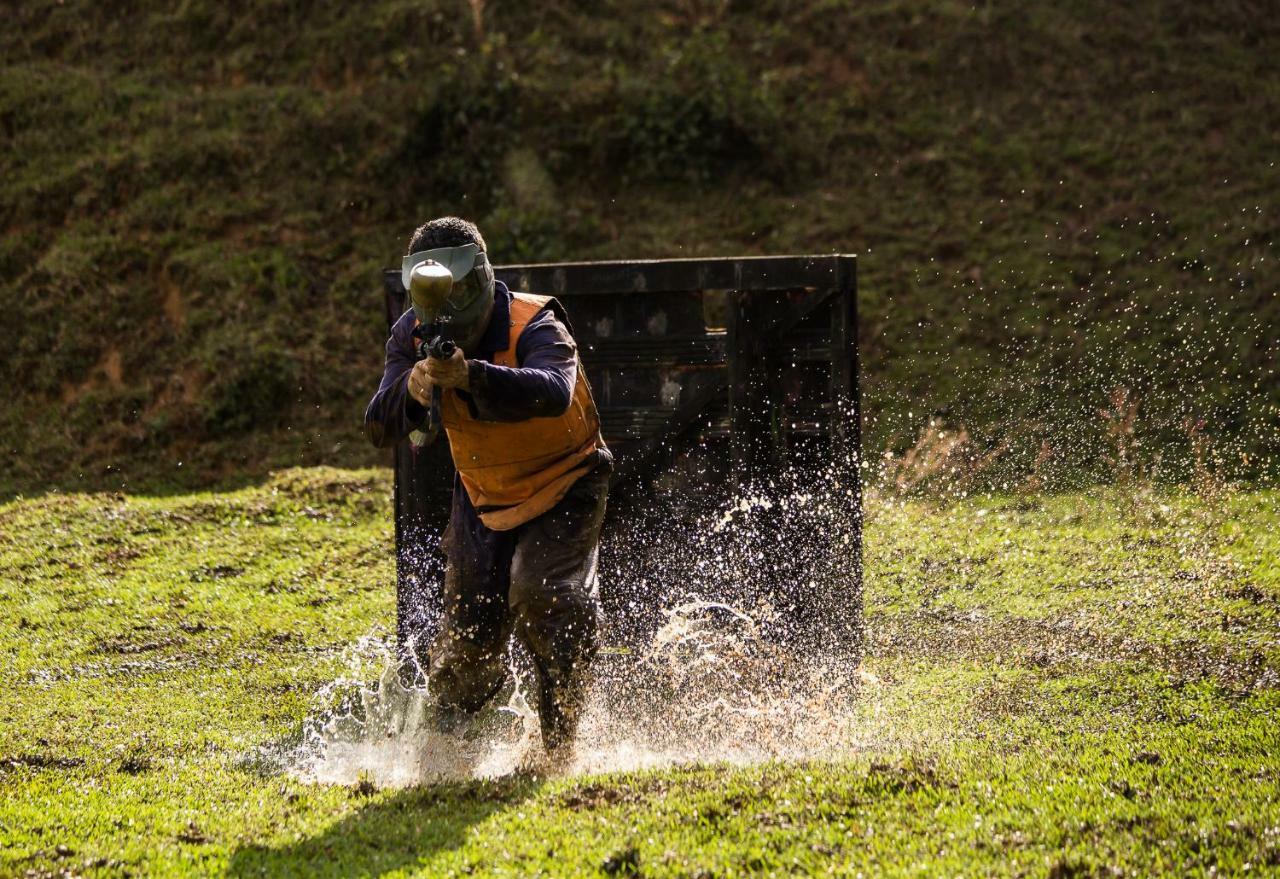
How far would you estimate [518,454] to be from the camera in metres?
5.32

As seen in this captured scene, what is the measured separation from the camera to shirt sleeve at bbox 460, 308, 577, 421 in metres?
4.88

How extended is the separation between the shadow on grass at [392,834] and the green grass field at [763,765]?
0.04 feet

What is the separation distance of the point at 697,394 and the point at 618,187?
908cm

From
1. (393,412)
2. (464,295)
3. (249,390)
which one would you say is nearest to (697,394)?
(464,295)

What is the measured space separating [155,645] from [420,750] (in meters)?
2.71

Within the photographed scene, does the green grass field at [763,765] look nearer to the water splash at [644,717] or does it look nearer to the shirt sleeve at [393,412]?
the water splash at [644,717]

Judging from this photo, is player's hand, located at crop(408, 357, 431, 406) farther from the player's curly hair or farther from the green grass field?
the green grass field

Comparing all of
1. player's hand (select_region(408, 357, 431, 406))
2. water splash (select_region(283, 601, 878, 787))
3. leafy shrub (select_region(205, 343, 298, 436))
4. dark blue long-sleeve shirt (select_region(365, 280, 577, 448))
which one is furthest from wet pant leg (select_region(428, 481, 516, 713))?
leafy shrub (select_region(205, 343, 298, 436))

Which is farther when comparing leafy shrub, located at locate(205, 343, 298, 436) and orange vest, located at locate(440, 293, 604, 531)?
leafy shrub, located at locate(205, 343, 298, 436)

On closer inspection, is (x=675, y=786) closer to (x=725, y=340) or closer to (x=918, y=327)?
(x=725, y=340)

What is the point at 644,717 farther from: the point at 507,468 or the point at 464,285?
the point at 464,285

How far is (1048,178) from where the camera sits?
15156 mm

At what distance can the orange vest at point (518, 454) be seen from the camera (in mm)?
5277

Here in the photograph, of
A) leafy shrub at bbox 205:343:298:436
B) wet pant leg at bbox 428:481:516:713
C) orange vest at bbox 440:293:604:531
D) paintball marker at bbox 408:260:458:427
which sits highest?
paintball marker at bbox 408:260:458:427
